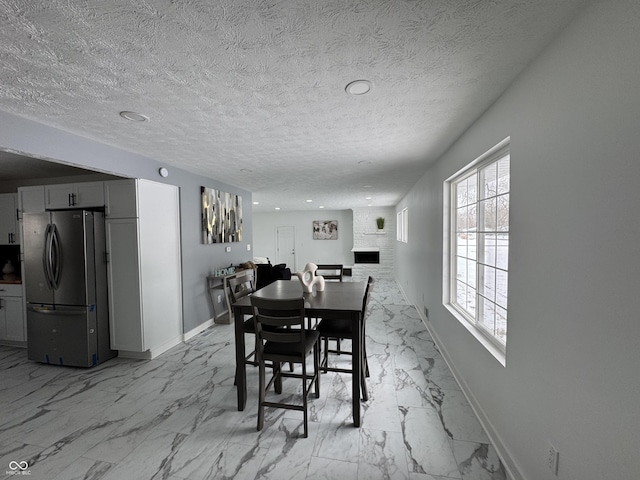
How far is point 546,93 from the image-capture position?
127 cm

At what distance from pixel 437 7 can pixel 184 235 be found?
11.9 ft

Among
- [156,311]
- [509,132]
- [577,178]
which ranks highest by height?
[509,132]

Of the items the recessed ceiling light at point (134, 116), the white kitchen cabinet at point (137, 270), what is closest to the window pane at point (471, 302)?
the recessed ceiling light at point (134, 116)

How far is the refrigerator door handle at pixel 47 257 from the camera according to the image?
2.96m

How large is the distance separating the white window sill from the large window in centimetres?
2

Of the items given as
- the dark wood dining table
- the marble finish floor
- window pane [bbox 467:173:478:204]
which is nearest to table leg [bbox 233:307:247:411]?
the dark wood dining table

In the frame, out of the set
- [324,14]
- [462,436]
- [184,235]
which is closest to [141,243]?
[184,235]

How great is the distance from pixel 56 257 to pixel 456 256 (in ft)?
14.5

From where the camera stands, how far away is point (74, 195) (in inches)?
125

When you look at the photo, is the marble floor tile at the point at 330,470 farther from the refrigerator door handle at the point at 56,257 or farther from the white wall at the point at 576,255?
the refrigerator door handle at the point at 56,257

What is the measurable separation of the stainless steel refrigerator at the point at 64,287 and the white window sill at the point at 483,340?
3850 mm

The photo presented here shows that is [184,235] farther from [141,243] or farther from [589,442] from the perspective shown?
[589,442]

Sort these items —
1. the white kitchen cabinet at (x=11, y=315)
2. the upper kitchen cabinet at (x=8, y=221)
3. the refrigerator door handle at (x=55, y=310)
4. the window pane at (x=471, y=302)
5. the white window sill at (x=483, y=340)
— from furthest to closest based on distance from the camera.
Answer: the upper kitchen cabinet at (x=8, y=221), the white kitchen cabinet at (x=11, y=315), the refrigerator door handle at (x=55, y=310), the window pane at (x=471, y=302), the white window sill at (x=483, y=340)

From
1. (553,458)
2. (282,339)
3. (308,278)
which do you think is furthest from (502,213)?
(282,339)
